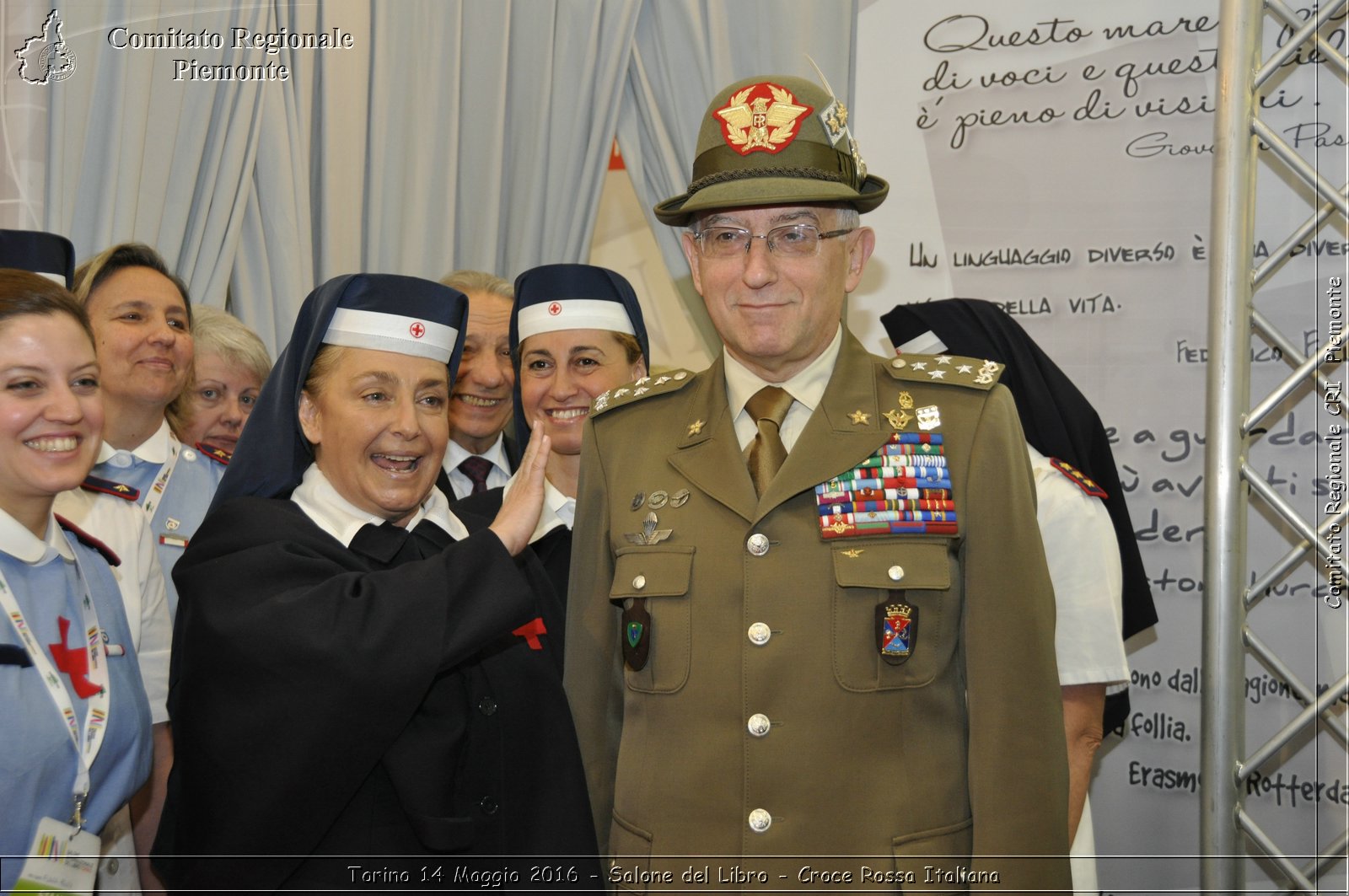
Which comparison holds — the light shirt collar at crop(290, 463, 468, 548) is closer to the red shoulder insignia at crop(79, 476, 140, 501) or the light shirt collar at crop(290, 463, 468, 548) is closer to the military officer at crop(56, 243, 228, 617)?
the red shoulder insignia at crop(79, 476, 140, 501)

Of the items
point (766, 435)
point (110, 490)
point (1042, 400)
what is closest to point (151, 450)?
point (110, 490)

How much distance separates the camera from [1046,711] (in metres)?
2.07

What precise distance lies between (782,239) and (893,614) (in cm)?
78

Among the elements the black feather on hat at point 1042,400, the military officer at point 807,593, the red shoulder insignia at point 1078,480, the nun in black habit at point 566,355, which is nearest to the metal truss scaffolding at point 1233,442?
the black feather on hat at point 1042,400

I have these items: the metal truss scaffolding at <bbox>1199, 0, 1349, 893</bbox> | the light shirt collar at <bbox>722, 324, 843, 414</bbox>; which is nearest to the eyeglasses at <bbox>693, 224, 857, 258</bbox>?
the light shirt collar at <bbox>722, 324, 843, 414</bbox>

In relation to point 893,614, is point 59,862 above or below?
below

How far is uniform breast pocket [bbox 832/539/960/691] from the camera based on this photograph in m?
2.09

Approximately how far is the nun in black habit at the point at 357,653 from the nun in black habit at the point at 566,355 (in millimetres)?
600

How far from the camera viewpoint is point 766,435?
2.30 m

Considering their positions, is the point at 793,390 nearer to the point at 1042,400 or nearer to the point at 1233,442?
the point at 1042,400

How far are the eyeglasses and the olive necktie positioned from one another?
28 cm

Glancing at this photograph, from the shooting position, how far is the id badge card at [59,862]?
2.07 metres

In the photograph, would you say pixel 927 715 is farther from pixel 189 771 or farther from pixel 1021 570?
pixel 189 771

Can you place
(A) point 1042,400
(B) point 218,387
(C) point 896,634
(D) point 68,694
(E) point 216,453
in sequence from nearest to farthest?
(C) point 896,634
(D) point 68,694
(A) point 1042,400
(E) point 216,453
(B) point 218,387
